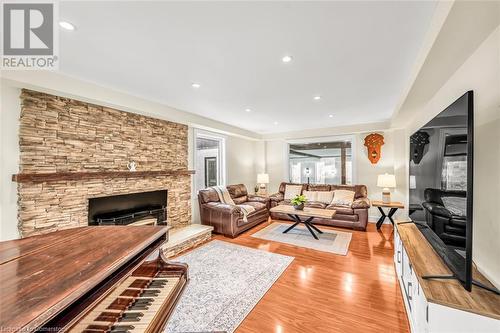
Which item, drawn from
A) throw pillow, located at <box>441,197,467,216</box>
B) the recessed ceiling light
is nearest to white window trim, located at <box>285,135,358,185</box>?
throw pillow, located at <box>441,197,467,216</box>

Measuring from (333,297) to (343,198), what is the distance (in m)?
3.23

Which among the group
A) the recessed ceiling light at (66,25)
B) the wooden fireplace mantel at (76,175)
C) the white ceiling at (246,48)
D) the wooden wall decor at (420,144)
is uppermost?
the white ceiling at (246,48)

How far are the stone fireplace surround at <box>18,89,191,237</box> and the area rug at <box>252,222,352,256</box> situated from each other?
92.9 inches

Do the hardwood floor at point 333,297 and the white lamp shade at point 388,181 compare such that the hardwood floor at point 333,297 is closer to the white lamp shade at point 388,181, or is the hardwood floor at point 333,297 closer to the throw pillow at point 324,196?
the white lamp shade at point 388,181

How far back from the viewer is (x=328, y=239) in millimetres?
3854

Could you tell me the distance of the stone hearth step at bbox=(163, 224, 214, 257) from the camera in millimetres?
3157

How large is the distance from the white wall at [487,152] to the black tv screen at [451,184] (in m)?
0.26

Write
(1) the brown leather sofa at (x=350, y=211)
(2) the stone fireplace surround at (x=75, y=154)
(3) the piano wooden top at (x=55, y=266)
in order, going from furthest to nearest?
1. (1) the brown leather sofa at (x=350, y=211)
2. (2) the stone fireplace surround at (x=75, y=154)
3. (3) the piano wooden top at (x=55, y=266)

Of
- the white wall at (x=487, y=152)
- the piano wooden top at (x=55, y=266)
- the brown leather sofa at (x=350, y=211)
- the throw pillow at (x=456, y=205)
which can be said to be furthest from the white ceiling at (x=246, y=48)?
the brown leather sofa at (x=350, y=211)

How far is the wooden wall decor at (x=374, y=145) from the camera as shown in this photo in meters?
5.06

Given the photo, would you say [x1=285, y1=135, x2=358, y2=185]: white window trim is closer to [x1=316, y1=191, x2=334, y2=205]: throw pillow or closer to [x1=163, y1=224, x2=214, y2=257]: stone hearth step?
[x1=316, y1=191, x2=334, y2=205]: throw pillow

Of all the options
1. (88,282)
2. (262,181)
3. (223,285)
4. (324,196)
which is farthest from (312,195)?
(88,282)

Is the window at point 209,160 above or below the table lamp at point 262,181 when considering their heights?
above

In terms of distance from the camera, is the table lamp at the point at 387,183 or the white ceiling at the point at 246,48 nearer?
the white ceiling at the point at 246,48
